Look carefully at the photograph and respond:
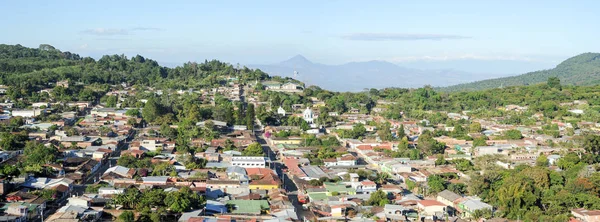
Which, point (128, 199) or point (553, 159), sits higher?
point (553, 159)

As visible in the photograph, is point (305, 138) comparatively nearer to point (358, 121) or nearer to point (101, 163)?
point (358, 121)

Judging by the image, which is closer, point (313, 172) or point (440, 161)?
point (313, 172)

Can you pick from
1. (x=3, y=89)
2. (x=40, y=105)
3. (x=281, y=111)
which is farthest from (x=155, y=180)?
(x=3, y=89)

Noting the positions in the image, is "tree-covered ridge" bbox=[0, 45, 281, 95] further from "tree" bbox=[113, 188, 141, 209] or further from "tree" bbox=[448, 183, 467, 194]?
"tree" bbox=[448, 183, 467, 194]

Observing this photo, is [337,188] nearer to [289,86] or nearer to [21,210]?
[21,210]

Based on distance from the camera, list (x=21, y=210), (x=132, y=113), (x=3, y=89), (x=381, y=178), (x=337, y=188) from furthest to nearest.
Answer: (x=3, y=89), (x=132, y=113), (x=381, y=178), (x=337, y=188), (x=21, y=210)

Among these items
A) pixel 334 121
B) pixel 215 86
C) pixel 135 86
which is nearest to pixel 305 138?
pixel 334 121
